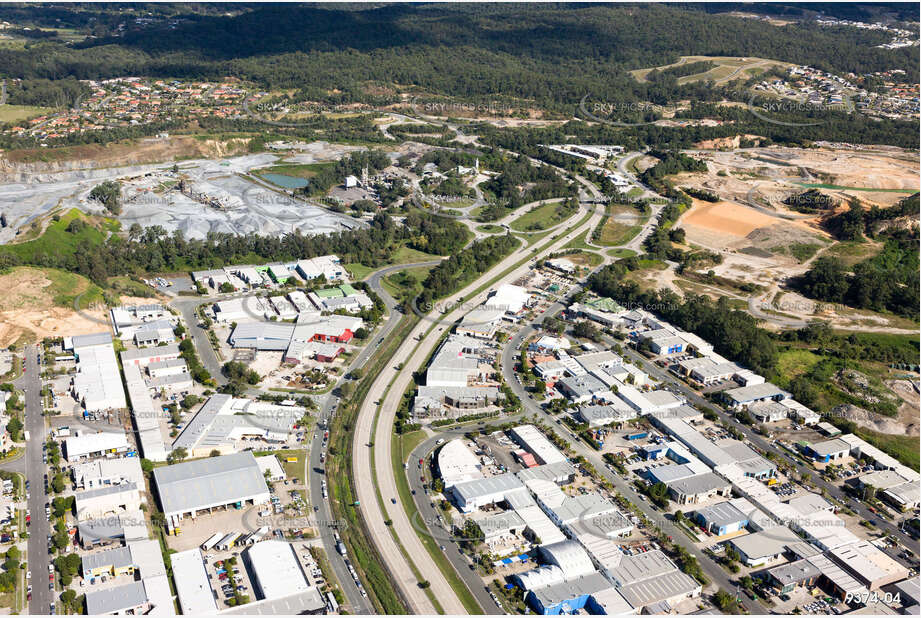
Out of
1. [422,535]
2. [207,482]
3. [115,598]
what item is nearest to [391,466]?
[422,535]

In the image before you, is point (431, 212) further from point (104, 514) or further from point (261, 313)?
point (104, 514)

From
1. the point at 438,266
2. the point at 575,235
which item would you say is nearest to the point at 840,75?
the point at 575,235

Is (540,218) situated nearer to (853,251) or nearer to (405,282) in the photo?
(405,282)

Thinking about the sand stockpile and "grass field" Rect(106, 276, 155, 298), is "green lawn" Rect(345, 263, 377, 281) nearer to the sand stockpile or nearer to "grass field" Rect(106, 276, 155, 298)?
"grass field" Rect(106, 276, 155, 298)

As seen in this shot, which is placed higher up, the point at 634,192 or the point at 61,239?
the point at 61,239

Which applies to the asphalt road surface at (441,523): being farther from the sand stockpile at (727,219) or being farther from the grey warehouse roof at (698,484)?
the sand stockpile at (727,219)

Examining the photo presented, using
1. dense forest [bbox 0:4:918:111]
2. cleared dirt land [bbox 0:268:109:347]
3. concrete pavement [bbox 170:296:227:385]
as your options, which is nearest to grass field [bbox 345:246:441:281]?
concrete pavement [bbox 170:296:227:385]

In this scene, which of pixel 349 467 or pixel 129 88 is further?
pixel 129 88
